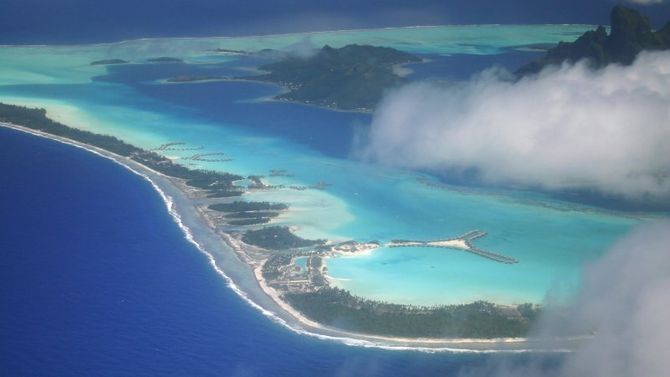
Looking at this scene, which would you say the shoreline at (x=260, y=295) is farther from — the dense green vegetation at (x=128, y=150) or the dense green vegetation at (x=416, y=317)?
the dense green vegetation at (x=128, y=150)

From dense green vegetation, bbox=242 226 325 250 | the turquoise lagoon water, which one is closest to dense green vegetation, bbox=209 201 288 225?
the turquoise lagoon water

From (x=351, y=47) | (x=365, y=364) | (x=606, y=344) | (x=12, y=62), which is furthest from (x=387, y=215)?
(x=12, y=62)

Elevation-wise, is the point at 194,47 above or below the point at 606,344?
above

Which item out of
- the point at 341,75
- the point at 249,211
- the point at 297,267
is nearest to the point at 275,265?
the point at 297,267

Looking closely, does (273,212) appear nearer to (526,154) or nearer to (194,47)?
(526,154)

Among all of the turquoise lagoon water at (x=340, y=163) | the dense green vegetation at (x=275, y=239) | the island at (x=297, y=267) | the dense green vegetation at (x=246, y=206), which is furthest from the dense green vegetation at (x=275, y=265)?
the dense green vegetation at (x=246, y=206)
